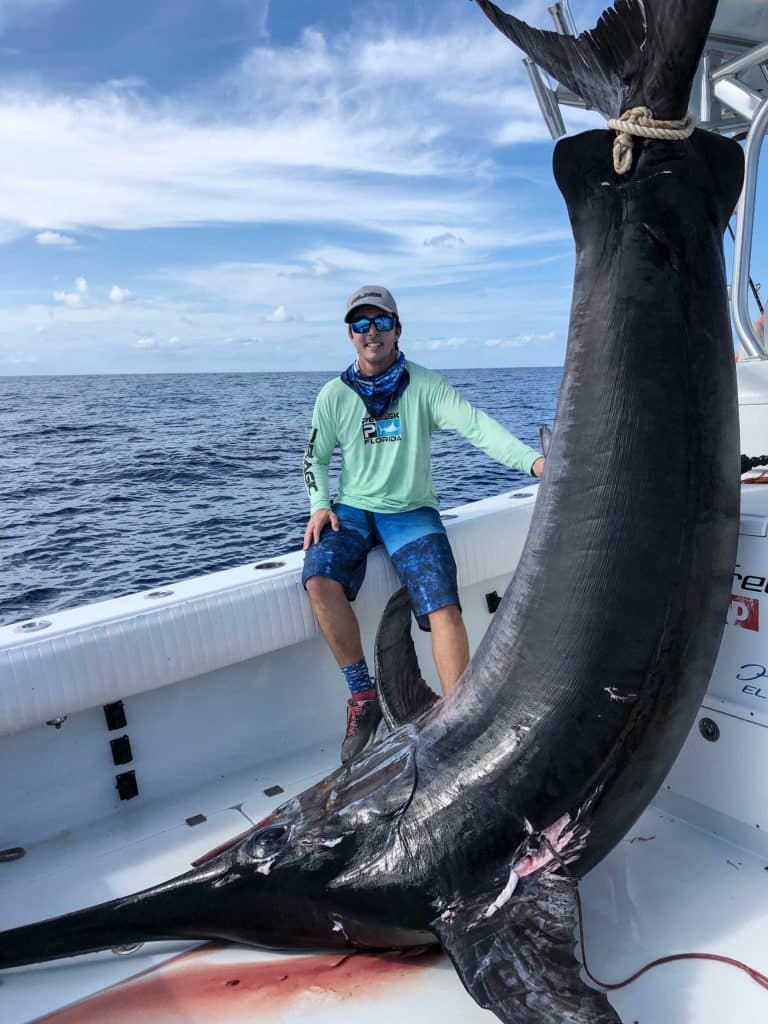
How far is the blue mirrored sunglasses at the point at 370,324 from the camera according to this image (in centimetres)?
338

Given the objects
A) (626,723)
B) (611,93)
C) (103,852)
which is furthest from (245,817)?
(611,93)

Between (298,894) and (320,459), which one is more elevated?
(320,459)

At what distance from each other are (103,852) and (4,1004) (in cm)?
74

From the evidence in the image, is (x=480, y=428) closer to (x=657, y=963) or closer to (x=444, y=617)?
(x=444, y=617)

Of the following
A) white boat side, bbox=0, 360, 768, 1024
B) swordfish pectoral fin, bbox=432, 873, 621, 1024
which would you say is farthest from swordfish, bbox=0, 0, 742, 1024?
white boat side, bbox=0, 360, 768, 1024

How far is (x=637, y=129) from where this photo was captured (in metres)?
1.80

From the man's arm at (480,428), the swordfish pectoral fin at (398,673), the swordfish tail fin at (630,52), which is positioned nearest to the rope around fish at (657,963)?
the swordfish pectoral fin at (398,673)

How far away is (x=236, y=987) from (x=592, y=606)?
1327 millimetres

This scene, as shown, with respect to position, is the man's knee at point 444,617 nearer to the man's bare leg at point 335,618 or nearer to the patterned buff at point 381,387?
the man's bare leg at point 335,618

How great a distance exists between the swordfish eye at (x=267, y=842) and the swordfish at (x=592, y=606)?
0.04 m

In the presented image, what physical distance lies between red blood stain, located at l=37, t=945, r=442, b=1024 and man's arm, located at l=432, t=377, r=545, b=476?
1.73 metres

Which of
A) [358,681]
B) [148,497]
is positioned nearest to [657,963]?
[358,681]

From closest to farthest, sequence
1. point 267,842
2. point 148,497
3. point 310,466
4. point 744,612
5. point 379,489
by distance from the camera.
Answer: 1. point 267,842
2. point 744,612
3. point 379,489
4. point 310,466
5. point 148,497

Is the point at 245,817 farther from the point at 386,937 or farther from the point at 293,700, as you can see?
the point at 386,937
